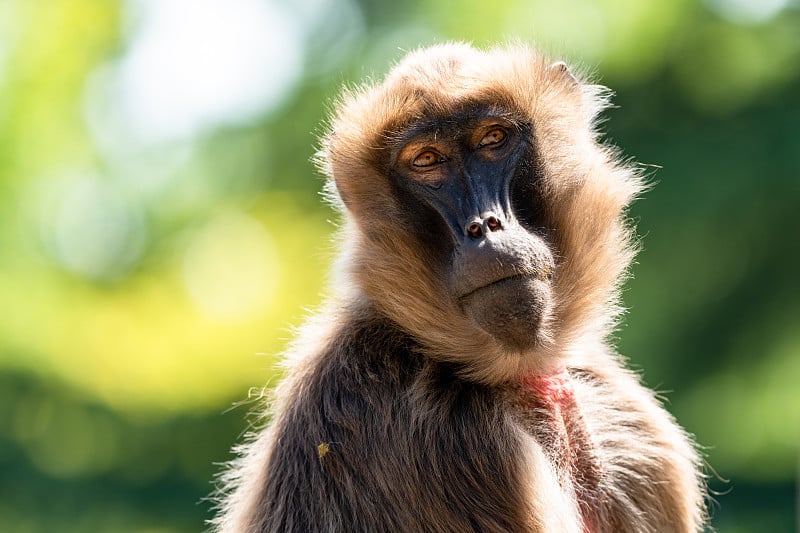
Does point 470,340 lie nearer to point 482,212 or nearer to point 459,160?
point 482,212

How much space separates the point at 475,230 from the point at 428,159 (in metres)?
0.50

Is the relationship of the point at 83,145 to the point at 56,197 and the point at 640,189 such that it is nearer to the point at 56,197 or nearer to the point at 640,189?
the point at 56,197

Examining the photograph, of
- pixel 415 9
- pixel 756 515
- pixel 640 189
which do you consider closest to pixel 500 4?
pixel 415 9

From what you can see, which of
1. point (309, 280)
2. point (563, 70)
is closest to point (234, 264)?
point (309, 280)

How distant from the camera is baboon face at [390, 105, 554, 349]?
3939 mm

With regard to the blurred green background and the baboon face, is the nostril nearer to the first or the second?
the baboon face

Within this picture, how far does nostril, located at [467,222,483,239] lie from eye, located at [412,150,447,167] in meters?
0.43

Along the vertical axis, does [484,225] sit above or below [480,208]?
below

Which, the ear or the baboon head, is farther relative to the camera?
the ear

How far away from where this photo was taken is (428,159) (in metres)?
4.36

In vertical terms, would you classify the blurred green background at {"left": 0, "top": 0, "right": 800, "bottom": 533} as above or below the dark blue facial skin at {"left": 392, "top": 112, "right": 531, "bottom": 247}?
above

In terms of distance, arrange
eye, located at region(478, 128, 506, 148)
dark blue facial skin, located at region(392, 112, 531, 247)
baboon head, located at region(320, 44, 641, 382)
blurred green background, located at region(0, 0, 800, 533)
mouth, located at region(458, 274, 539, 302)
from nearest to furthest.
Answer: mouth, located at region(458, 274, 539, 302) < baboon head, located at region(320, 44, 641, 382) < dark blue facial skin, located at region(392, 112, 531, 247) < eye, located at region(478, 128, 506, 148) < blurred green background, located at region(0, 0, 800, 533)

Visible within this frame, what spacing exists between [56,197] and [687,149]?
9.18 m

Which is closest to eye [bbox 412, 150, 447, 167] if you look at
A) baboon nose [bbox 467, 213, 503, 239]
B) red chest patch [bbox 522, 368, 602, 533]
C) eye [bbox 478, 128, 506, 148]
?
eye [bbox 478, 128, 506, 148]
